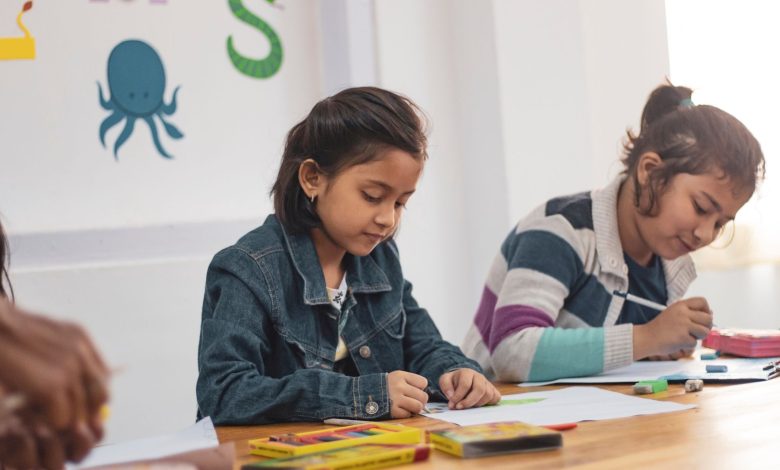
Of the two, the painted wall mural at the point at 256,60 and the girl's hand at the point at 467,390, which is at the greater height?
the painted wall mural at the point at 256,60

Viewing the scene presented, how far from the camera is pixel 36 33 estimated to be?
6.99ft

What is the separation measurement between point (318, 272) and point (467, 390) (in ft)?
0.98

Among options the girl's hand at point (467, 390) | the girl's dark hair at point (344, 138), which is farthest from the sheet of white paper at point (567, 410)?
the girl's dark hair at point (344, 138)

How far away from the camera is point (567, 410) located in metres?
1.20

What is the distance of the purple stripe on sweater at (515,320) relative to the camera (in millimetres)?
1646

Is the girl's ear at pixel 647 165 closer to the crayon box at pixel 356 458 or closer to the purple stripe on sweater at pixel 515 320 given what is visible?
the purple stripe on sweater at pixel 515 320

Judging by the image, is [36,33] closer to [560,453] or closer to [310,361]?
[310,361]

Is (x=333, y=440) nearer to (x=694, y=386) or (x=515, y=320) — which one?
(x=694, y=386)

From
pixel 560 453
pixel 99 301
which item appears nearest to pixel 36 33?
pixel 99 301

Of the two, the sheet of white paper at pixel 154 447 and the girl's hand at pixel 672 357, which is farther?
the girl's hand at pixel 672 357

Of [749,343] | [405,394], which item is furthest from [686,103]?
[405,394]

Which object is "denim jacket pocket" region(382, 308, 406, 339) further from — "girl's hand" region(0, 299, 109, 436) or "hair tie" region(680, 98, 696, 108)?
"girl's hand" region(0, 299, 109, 436)

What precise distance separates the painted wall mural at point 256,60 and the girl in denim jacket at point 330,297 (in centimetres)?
90

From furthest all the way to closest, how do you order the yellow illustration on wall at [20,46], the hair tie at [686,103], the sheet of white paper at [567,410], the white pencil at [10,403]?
the yellow illustration on wall at [20,46] → the hair tie at [686,103] → the sheet of white paper at [567,410] → the white pencil at [10,403]
